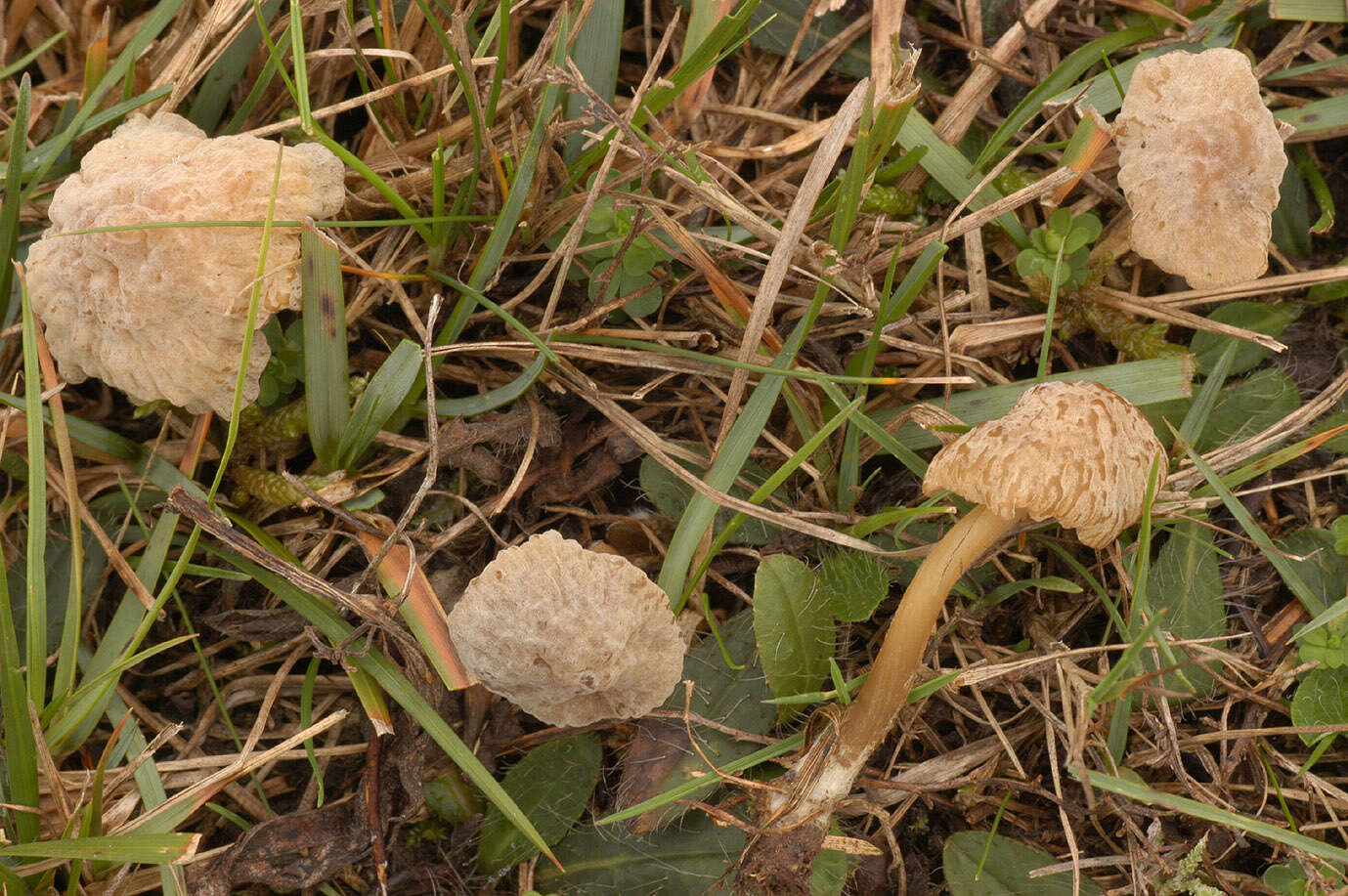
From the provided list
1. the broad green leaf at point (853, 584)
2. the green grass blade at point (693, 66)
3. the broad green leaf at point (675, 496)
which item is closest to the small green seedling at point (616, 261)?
the green grass blade at point (693, 66)

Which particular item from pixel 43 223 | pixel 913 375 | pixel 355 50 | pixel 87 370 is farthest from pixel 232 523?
pixel 913 375

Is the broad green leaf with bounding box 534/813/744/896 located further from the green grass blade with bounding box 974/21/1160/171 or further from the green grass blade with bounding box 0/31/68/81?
the green grass blade with bounding box 0/31/68/81

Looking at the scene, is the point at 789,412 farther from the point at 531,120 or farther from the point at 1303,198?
the point at 1303,198

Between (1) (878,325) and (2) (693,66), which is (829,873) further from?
(2) (693,66)

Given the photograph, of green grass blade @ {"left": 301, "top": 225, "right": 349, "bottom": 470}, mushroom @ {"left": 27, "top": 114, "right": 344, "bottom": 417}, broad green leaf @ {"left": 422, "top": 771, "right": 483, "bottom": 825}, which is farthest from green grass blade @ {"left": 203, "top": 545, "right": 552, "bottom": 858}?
mushroom @ {"left": 27, "top": 114, "right": 344, "bottom": 417}

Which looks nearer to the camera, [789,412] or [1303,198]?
[789,412]

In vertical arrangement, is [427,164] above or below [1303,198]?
above

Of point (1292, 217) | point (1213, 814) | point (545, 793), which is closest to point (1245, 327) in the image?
point (1292, 217)
